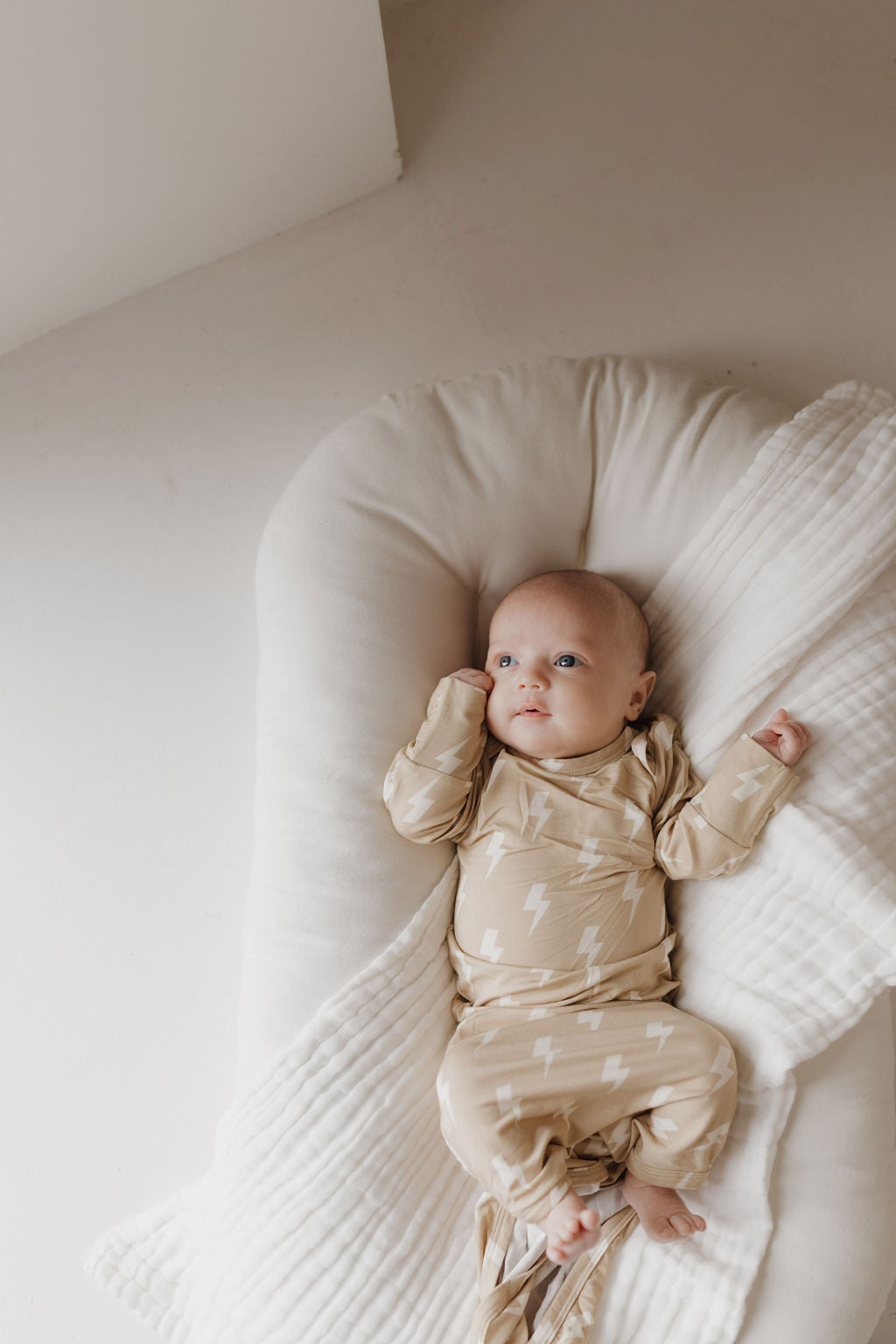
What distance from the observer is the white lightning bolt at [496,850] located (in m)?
1.23

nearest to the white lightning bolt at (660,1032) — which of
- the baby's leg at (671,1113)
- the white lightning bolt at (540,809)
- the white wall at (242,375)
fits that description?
the baby's leg at (671,1113)

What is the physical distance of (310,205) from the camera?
5.24ft

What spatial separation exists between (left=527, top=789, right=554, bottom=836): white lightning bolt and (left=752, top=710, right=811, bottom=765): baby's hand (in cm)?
24

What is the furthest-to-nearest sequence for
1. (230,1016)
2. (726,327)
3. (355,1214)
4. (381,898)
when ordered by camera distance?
(726,327) → (230,1016) → (381,898) → (355,1214)

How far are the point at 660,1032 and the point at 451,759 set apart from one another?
1.17ft

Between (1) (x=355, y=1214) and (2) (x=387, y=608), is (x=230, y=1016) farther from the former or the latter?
(2) (x=387, y=608)

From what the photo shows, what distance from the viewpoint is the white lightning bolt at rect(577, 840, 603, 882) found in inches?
47.6

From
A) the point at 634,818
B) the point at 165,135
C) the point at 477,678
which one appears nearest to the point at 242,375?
the point at 165,135

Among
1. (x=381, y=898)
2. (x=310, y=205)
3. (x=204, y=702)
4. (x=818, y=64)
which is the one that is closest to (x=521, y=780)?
(x=381, y=898)

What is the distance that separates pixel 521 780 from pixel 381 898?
21cm

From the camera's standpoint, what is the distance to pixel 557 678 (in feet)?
4.01

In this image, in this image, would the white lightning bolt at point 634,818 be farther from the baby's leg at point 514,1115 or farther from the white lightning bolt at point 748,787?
the baby's leg at point 514,1115

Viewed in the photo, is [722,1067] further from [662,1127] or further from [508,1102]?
[508,1102]

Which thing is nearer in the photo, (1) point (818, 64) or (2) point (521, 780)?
(2) point (521, 780)
